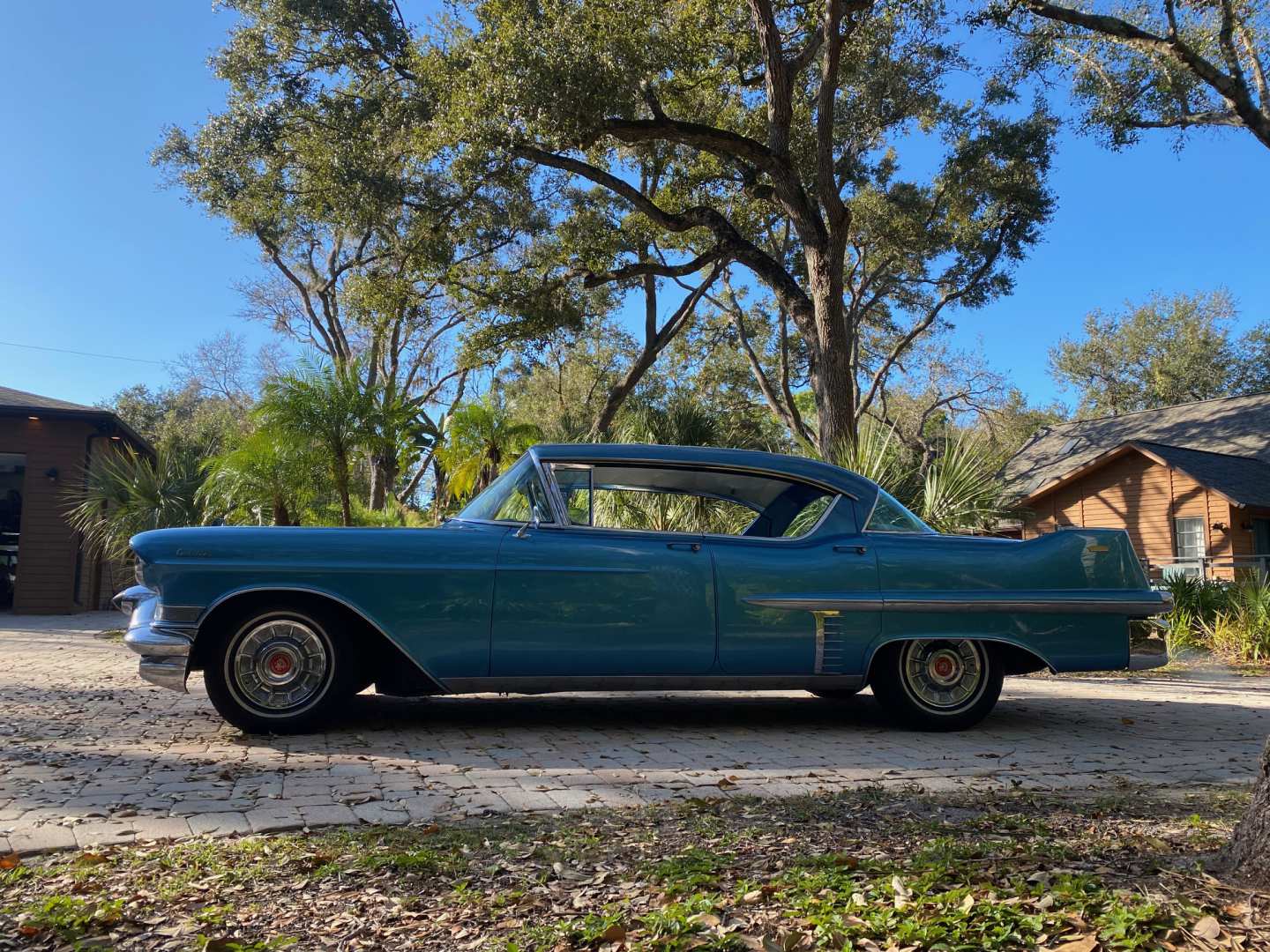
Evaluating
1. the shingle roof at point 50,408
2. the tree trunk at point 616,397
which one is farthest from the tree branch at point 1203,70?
the shingle roof at point 50,408

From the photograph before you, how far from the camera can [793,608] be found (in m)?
5.04

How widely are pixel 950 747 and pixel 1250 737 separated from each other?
77.7 inches

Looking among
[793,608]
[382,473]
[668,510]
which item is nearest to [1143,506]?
[382,473]

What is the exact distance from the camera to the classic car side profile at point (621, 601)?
4.74 meters

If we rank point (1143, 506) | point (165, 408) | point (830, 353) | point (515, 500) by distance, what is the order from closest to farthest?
point (515, 500) → point (830, 353) → point (1143, 506) → point (165, 408)

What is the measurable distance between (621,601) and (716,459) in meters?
1.14

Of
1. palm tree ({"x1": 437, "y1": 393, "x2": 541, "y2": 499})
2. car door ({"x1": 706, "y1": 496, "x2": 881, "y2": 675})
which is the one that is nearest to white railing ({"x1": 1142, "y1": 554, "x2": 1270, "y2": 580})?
car door ({"x1": 706, "y1": 496, "x2": 881, "y2": 675})

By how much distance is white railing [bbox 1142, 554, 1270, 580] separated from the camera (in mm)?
13300

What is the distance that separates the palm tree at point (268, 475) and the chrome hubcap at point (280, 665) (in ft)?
24.5

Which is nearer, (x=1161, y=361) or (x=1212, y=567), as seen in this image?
(x=1212, y=567)

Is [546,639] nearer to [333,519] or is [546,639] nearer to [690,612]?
[690,612]

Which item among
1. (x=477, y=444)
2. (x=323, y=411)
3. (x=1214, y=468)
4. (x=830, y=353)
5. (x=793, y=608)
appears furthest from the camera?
(x=1214, y=468)

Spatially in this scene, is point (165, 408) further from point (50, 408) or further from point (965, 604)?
point (965, 604)

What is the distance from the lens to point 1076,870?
105 inches
